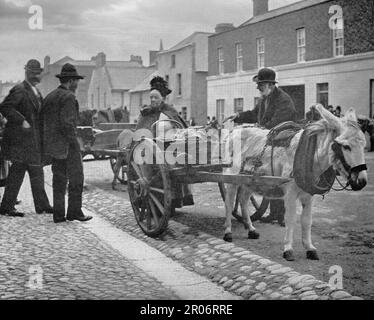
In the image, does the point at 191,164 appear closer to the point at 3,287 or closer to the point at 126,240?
the point at 126,240

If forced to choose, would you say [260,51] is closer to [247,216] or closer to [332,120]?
[247,216]

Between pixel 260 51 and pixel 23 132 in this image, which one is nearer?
pixel 23 132

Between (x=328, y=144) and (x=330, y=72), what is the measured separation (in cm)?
1854

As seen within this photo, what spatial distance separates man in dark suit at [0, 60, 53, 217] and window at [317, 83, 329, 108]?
15429 mm

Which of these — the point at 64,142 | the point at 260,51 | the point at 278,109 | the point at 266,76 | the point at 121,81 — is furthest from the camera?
the point at 121,81

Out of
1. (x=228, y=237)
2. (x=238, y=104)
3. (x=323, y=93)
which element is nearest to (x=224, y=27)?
(x=238, y=104)

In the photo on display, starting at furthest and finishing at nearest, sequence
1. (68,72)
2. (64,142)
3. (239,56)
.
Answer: (239,56)
(68,72)
(64,142)

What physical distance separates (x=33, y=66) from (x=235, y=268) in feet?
15.4

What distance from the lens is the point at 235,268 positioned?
195 inches

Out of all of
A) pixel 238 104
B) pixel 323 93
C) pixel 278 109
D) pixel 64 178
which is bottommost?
pixel 64 178

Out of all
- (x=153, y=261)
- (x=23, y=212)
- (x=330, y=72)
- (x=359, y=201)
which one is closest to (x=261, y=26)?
(x=330, y=72)

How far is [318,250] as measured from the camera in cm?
562

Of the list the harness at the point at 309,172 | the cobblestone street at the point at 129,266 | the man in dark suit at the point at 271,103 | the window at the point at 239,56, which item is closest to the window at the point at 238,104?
the window at the point at 239,56

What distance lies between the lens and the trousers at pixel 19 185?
7910 mm
